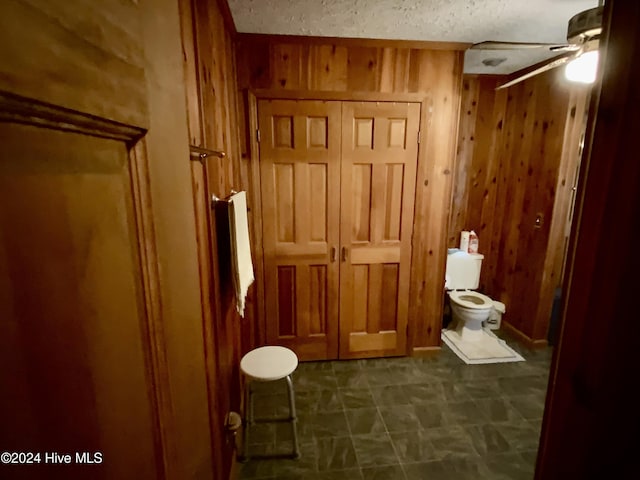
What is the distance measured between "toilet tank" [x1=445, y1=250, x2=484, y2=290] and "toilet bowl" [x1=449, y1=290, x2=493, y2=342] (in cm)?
7

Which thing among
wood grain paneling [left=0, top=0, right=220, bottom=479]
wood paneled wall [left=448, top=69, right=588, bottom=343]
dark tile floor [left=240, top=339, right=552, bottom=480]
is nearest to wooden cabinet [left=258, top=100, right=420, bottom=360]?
dark tile floor [left=240, top=339, right=552, bottom=480]

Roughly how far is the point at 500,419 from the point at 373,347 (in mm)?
1012

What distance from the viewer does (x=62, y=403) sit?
359 mm

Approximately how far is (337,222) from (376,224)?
31 cm

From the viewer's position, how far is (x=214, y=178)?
1.50 metres

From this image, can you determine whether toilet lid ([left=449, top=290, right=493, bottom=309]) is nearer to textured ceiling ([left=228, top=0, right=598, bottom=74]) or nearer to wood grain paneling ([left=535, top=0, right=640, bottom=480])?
textured ceiling ([left=228, top=0, right=598, bottom=74])

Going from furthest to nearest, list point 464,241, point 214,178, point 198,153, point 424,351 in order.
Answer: point 464,241 → point 424,351 → point 214,178 → point 198,153

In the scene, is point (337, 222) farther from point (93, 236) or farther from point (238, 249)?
point (93, 236)

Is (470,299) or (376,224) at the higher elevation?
(376,224)

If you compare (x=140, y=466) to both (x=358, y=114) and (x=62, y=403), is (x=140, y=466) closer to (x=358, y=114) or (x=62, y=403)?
(x=62, y=403)

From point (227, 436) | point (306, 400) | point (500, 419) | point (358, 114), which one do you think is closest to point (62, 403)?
point (227, 436)

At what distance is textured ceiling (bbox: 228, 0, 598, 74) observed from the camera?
178 centimetres

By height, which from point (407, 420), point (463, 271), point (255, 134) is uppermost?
point (255, 134)

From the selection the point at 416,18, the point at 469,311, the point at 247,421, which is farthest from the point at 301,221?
the point at 469,311
